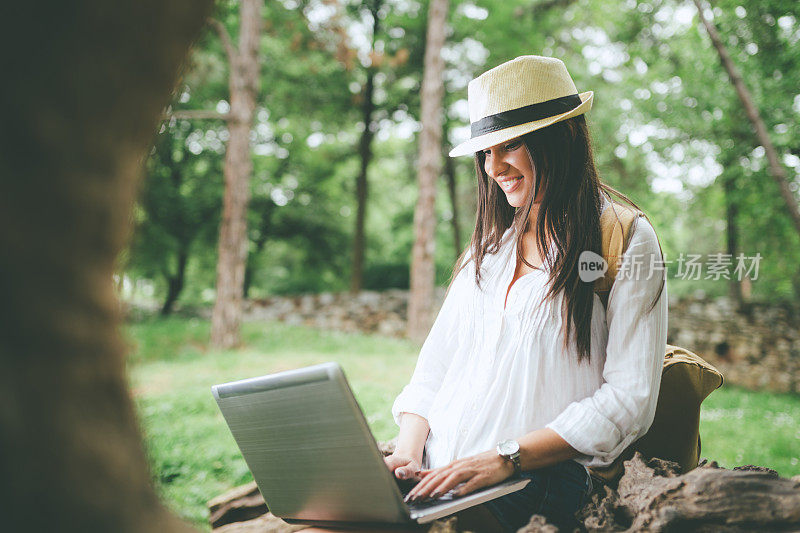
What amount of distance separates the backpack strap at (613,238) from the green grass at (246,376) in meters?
1.16

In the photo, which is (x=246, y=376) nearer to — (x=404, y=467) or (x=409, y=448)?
(x=409, y=448)

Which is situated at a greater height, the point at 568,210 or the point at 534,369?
the point at 568,210

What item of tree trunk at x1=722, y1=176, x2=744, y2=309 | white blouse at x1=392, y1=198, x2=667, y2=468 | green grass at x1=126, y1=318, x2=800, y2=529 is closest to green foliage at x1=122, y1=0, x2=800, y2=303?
tree trunk at x1=722, y1=176, x2=744, y2=309

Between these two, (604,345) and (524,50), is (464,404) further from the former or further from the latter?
(524,50)

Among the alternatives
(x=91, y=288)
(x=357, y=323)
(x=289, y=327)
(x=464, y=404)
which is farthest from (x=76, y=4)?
(x=357, y=323)

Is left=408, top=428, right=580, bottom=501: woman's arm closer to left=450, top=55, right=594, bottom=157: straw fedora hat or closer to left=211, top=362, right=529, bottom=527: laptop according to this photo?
left=211, top=362, right=529, bottom=527: laptop

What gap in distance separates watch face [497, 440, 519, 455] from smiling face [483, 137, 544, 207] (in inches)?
28.9

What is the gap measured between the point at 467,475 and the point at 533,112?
103 centimetres

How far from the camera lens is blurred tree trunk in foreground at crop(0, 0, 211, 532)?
0.58 metres

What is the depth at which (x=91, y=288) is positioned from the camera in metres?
0.66

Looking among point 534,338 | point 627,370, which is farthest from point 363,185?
point 627,370

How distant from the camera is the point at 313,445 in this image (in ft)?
3.97

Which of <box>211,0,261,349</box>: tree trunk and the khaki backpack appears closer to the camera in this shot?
the khaki backpack

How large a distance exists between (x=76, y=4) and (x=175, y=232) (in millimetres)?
13392
